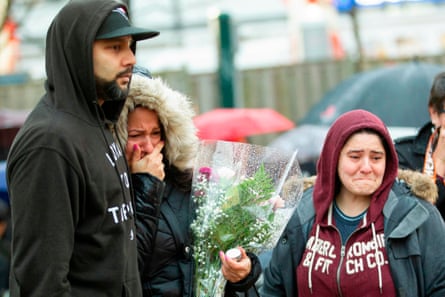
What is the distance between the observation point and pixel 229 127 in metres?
10.1

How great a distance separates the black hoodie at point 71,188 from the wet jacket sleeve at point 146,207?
0.90 ft

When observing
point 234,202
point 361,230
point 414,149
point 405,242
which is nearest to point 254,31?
point 414,149

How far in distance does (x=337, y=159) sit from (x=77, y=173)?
4.64ft

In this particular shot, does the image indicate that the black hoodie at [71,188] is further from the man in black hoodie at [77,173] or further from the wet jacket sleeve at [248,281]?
the wet jacket sleeve at [248,281]

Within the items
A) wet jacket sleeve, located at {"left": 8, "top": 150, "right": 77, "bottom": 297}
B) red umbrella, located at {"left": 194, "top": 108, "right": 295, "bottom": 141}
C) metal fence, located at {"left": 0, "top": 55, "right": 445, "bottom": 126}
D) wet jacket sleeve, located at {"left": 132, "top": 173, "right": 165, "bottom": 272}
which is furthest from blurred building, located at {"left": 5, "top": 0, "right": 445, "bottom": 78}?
wet jacket sleeve, located at {"left": 8, "top": 150, "right": 77, "bottom": 297}

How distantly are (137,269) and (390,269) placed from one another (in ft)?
3.74

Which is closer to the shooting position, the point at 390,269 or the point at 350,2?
the point at 390,269

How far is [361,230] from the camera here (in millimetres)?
3840

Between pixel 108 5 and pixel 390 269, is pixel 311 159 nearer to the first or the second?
pixel 390 269

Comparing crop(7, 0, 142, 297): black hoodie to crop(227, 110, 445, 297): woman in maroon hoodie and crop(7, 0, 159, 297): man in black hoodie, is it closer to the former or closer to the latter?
crop(7, 0, 159, 297): man in black hoodie

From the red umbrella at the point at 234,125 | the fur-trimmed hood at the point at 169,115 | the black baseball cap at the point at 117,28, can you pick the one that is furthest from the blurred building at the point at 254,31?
the black baseball cap at the point at 117,28

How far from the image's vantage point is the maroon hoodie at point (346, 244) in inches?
148

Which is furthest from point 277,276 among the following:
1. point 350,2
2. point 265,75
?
point 350,2

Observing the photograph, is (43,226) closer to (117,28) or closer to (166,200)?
(117,28)
